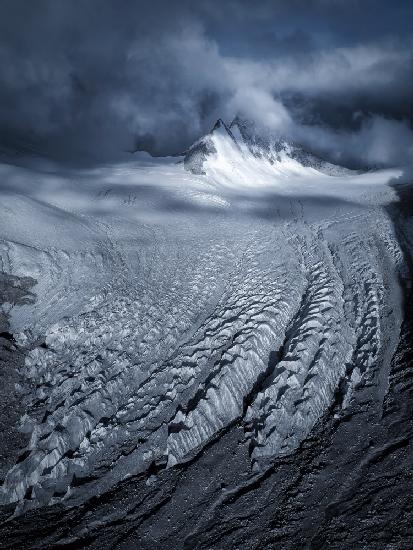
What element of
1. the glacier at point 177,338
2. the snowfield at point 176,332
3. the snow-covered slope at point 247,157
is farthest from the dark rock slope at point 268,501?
the snow-covered slope at point 247,157

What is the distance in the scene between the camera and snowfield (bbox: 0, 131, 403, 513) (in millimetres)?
10180

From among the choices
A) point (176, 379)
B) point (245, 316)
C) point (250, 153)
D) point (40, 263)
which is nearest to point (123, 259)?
point (40, 263)

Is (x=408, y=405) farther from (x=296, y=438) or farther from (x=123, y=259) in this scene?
(x=123, y=259)

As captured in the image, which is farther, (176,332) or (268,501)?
(176,332)

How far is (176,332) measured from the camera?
14.7 meters

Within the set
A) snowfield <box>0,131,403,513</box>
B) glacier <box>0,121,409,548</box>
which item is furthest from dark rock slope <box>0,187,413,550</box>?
snowfield <box>0,131,403,513</box>

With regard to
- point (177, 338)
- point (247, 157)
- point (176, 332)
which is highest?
point (247, 157)

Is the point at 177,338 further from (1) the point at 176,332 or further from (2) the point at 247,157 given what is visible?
(2) the point at 247,157

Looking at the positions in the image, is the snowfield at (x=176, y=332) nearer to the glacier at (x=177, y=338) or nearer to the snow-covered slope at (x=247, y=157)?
the glacier at (x=177, y=338)

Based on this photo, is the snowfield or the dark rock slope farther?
the snowfield

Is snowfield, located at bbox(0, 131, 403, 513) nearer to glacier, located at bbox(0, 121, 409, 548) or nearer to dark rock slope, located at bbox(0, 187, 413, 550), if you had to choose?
glacier, located at bbox(0, 121, 409, 548)

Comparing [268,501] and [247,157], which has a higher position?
[247,157]

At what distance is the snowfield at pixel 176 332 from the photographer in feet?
33.4

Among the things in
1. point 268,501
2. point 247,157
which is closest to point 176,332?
point 268,501
